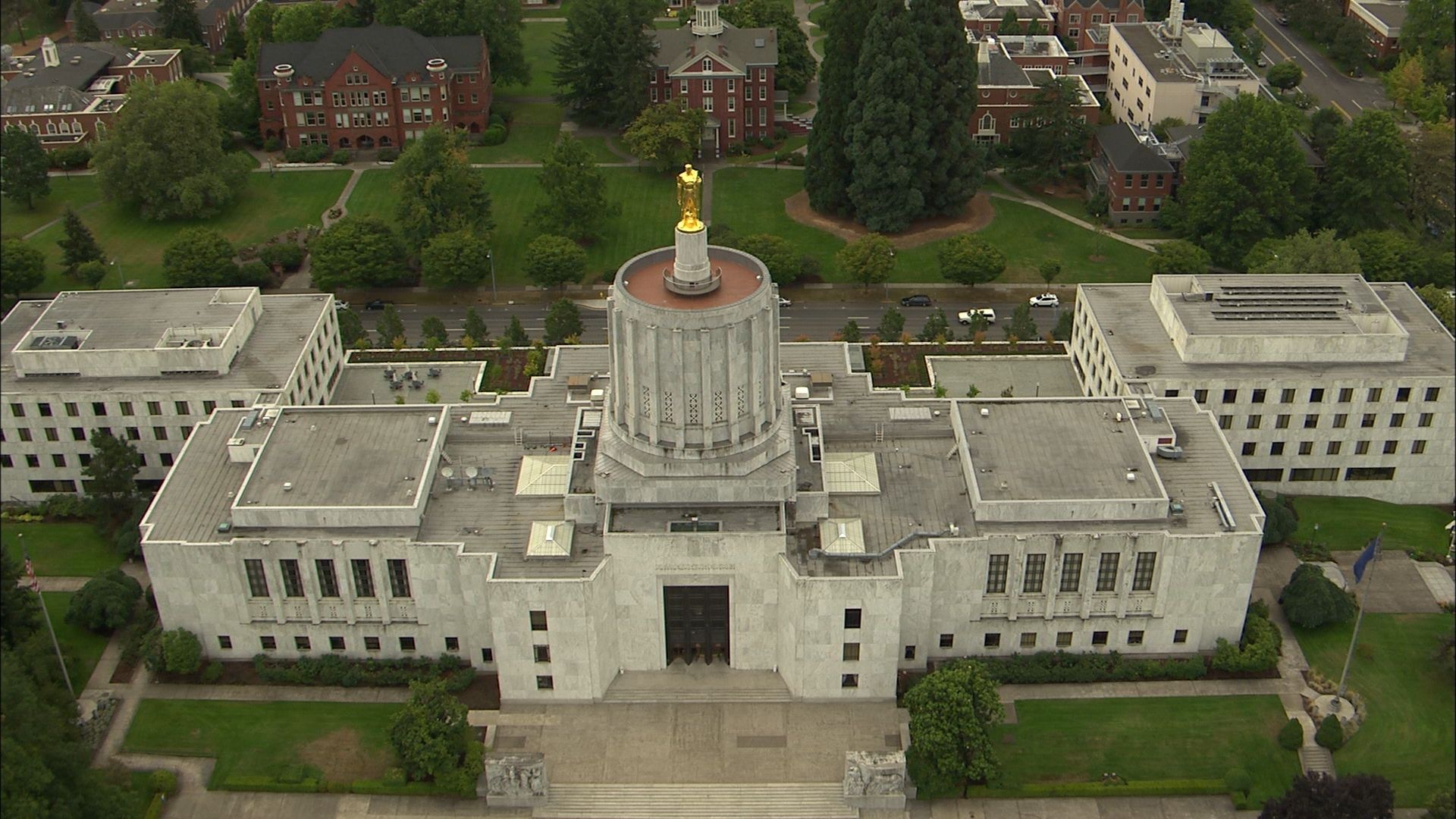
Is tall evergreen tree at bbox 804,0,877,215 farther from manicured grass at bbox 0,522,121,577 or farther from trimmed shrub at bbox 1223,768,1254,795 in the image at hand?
trimmed shrub at bbox 1223,768,1254,795

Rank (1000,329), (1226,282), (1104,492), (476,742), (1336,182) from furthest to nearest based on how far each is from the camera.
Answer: (1336,182) < (1000,329) < (1226,282) < (1104,492) < (476,742)

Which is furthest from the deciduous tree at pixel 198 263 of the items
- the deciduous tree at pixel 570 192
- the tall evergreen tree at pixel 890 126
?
the tall evergreen tree at pixel 890 126

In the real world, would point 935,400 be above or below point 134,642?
above

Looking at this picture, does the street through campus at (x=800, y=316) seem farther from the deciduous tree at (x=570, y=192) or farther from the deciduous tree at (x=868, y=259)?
the deciduous tree at (x=570, y=192)

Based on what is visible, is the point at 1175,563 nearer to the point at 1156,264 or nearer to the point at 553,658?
the point at 553,658

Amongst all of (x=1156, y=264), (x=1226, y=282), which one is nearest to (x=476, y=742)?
(x=1226, y=282)

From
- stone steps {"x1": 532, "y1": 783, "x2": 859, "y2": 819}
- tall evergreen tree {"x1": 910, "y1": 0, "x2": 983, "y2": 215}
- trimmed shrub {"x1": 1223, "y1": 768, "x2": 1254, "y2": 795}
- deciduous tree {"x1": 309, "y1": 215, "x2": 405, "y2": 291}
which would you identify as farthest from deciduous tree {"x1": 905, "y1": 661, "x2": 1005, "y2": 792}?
deciduous tree {"x1": 309, "y1": 215, "x2": 405, "y2": 291}
